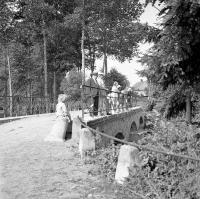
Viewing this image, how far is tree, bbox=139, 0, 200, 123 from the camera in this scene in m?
7.90

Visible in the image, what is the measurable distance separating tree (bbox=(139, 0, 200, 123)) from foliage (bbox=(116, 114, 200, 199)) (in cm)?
163

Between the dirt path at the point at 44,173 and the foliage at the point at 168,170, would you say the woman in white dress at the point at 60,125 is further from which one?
the foliage at the point at 168,170

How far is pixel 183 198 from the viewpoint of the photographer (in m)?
4.38

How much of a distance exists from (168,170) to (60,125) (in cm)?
374

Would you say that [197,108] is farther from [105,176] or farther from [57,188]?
[57,188]

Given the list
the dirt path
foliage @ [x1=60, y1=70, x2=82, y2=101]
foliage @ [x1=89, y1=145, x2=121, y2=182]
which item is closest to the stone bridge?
the dirt path

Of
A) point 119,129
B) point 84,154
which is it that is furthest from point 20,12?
point 84,154

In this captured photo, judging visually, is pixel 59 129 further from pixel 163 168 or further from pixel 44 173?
pixel 163 168

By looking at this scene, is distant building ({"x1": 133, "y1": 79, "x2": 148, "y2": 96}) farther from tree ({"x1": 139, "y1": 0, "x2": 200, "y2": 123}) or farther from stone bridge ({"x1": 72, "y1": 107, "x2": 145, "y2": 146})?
tree ({"x1": 139, "y1": 0, "x2": 200, "y2": 123})

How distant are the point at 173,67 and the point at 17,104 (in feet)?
35.4

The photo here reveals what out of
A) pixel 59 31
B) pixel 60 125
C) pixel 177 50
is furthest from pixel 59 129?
pixel 59 31

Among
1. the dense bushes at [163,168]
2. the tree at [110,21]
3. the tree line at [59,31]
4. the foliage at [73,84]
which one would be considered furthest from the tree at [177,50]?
the foliage at [73,84]

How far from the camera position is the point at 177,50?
26.0 ft

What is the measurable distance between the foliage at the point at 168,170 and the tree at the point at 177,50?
5.35ft
